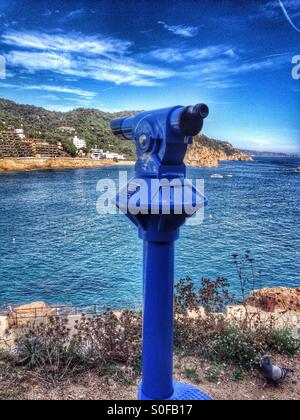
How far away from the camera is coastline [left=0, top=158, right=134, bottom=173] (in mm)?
54844

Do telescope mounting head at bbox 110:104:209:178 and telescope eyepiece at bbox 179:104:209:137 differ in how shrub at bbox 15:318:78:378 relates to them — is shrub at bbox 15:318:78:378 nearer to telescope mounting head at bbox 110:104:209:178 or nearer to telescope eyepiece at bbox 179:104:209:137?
telescope mounting head at bbox 110:104:209:178

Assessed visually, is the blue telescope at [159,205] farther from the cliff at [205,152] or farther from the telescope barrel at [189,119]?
the cliff at [205,152]

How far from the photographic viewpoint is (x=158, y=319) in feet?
6.56

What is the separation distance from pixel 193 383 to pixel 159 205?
203 centimetres

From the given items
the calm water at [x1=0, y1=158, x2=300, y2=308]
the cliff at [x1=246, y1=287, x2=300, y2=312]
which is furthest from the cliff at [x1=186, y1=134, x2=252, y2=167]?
the cliff at [x1=246, y1=287, x2=300, y2=312]

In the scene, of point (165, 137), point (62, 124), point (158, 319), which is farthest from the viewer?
point (62, 124)

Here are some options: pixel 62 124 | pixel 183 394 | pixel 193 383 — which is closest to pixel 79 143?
pixel 62 124

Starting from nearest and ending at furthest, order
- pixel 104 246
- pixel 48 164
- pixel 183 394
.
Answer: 1. pixel 183 394
2. pixel 104 246
3. pixel 48 164

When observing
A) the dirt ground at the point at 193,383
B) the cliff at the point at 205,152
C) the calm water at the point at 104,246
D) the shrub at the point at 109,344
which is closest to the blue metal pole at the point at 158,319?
the dirt ground at the point at 193,383

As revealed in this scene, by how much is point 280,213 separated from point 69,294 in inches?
899

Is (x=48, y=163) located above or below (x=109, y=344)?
above

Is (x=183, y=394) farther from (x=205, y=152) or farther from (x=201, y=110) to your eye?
(x=205, y=152)

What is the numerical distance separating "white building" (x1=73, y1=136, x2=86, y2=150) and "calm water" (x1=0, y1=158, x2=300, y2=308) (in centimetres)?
1852

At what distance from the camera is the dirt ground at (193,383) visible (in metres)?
2.99
